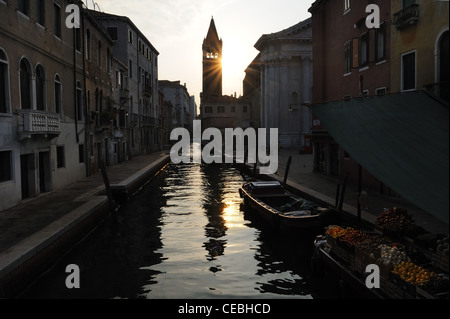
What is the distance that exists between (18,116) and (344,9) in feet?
56.2

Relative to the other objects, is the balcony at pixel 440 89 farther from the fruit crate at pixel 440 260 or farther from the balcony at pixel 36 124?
the balcony at pixel 36 124

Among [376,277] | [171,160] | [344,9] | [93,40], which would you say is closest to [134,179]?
[93,40]

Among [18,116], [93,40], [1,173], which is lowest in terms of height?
[1,173]

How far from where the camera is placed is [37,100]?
56.2 ft

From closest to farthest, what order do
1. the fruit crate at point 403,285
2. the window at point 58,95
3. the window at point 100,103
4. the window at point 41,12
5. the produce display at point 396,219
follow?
the fruit crate at point 403,285
the produce display at point 396,219
the window at point 41,12
the window at point 58,95
the window at point 100,103

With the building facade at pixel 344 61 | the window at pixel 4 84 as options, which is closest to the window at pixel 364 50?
the building facade at pixel 344 61

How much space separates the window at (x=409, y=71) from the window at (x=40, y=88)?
15.0 meters

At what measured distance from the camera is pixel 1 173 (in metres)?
13.8

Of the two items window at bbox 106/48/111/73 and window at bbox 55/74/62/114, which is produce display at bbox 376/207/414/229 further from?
window at bbox 106/48/111/73

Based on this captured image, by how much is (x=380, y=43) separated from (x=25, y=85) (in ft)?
49.7

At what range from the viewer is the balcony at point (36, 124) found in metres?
14.8

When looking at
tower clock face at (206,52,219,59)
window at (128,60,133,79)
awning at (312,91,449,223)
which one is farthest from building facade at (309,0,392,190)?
tower clock face at (206,52,219,59)

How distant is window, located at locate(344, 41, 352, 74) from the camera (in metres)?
21.1
